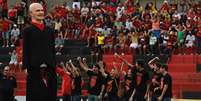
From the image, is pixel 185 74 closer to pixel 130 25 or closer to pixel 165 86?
pixel 130 25

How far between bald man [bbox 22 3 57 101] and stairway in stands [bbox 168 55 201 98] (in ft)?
52.2

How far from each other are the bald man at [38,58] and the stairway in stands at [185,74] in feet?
52.2

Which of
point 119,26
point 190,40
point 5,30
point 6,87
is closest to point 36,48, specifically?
point 6,87

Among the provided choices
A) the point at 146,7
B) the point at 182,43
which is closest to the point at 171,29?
the point at 182,43

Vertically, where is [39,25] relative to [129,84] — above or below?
above

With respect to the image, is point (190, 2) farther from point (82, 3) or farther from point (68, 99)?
point (68, 99)

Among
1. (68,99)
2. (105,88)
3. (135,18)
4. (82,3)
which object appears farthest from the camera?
(82,3)

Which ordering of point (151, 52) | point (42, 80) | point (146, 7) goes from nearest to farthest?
point (42, 80)
point (151, 52)
point (146, 7)

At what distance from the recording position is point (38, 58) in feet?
25.0

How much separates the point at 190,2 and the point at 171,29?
20.4 ft

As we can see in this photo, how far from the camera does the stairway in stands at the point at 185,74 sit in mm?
24150

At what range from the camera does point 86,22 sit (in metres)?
32.6

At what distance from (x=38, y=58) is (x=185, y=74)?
59.0 feet

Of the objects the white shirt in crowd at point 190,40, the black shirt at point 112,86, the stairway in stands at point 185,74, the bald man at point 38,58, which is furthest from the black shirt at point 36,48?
the white shirt in crowd at point 190,40
